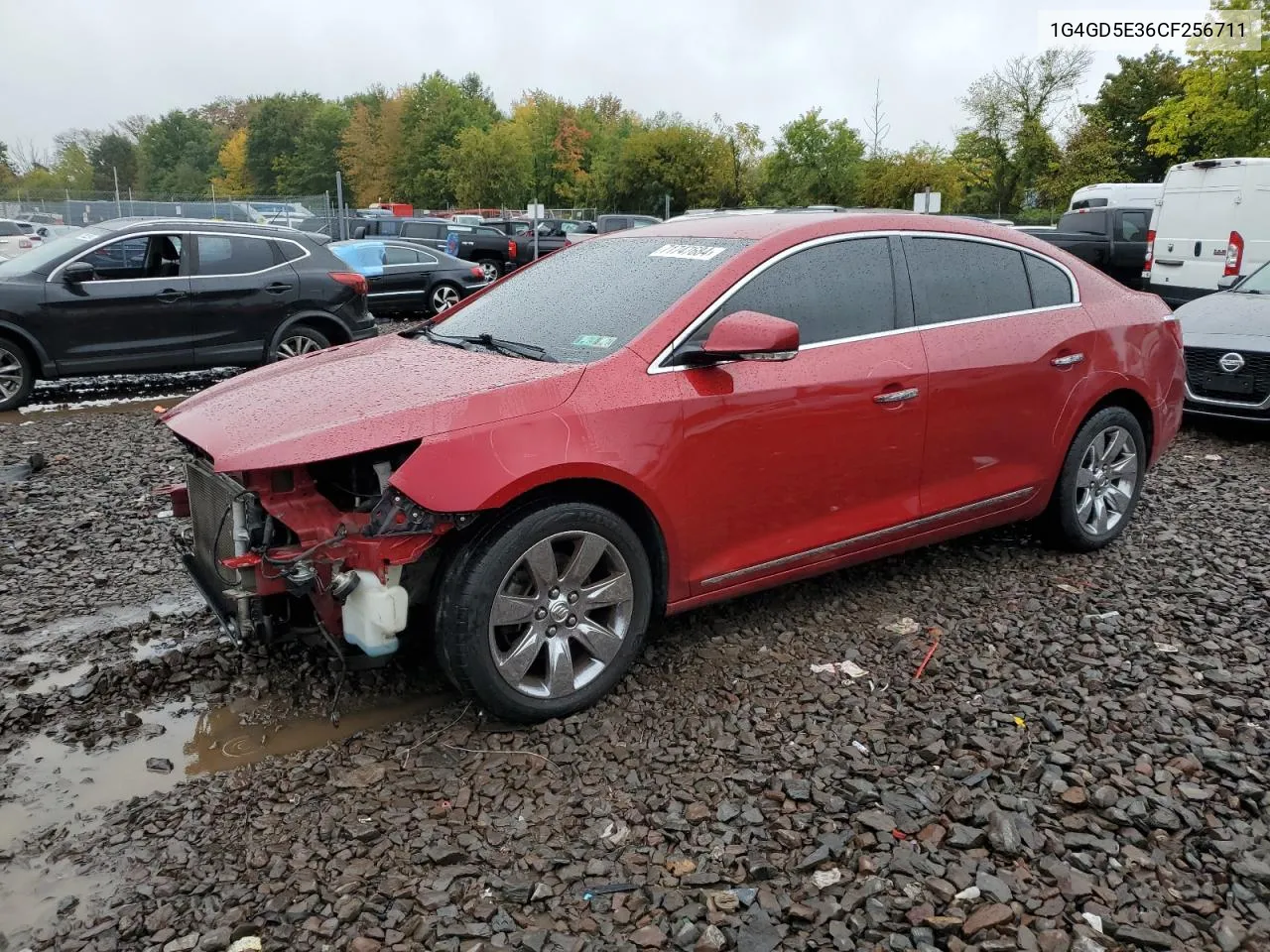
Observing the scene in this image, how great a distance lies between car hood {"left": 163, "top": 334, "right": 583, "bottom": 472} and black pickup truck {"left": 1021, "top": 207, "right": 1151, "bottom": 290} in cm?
1726

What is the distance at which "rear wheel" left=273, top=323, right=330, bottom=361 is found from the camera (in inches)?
398

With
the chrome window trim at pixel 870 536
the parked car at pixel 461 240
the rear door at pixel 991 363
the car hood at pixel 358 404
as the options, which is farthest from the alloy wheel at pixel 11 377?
the parked car at pixel 461 240

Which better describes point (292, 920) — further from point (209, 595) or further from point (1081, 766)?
point (1081, 766)

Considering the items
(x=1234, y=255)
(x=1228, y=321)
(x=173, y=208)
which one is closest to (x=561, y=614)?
(x=1228, y=321)

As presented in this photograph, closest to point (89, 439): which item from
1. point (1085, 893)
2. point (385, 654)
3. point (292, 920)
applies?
point (385, 654)

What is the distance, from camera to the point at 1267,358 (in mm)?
7625

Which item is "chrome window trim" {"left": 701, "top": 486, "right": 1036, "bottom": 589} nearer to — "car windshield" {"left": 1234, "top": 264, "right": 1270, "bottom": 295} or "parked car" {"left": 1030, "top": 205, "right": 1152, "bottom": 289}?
"car windshield" {"left": 1234, "top": 264, "right": 1270, "bottom": 295}

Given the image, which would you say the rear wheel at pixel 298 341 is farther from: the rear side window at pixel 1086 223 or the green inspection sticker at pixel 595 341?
the rear side window at pixel 1086 223

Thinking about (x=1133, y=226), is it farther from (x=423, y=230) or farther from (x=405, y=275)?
(x=423, y=230)

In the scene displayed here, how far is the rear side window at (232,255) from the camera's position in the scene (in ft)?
31.7

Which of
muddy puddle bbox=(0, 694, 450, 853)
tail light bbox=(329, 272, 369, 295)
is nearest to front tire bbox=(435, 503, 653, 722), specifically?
muddy puddle bbox=(0, 694, 450, 853)

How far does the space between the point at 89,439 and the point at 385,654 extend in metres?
5.80

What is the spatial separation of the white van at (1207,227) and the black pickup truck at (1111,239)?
448 centimetres

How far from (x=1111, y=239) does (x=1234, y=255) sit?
607 centimetres
